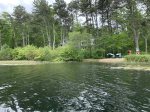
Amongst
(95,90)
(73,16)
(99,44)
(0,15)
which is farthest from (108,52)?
(95,90)

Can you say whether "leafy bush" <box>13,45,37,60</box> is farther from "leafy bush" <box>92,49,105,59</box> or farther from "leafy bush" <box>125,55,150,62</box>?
"leafy bush" <box>125,55,150,62</box>

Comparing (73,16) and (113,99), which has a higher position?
(73,16)

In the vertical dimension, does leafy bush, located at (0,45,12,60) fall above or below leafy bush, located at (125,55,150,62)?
above

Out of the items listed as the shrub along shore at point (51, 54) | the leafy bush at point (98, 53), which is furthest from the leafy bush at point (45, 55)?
the leafy bush at point (98, 53)

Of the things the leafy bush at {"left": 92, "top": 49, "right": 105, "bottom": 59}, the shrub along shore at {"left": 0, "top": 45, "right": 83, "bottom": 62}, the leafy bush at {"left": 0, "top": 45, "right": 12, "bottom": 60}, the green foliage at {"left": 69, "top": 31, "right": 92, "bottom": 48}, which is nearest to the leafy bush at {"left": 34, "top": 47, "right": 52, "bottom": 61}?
the shrub along shore at {"left": 0, "top": 45, "right": 83, "bottom": 62}

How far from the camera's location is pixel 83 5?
6225cm

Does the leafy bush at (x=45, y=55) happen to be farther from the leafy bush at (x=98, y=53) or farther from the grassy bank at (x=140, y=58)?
the grassy bank at (x=140, y=58)

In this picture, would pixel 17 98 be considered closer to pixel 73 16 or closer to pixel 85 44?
pixel 85 44

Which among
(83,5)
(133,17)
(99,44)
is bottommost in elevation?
(99,44)

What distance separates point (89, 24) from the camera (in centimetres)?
6844

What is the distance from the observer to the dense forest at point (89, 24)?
5084 centimetres

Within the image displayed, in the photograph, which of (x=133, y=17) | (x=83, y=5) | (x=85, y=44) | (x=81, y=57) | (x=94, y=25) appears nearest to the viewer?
(x=133, y=17)

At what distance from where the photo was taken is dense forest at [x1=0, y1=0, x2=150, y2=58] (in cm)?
5084

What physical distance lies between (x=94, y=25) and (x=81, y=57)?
17.9 m
